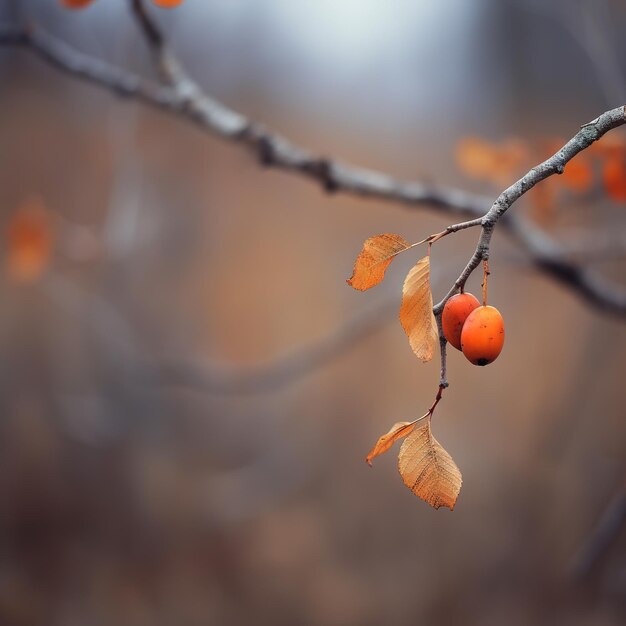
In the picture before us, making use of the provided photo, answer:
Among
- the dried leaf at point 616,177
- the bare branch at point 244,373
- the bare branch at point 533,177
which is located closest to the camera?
the bare branch at point 533,177

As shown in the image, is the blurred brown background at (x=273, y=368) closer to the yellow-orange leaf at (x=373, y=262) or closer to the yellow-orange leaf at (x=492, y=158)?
the yellow-orange leaf at (x=492, y=158)

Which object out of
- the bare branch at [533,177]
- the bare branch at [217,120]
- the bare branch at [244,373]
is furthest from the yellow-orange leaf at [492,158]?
the bare branch at [244,373]

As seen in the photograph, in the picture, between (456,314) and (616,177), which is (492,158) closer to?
(616,177)

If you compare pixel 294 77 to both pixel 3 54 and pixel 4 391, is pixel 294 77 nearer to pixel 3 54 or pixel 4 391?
pixel 3 54

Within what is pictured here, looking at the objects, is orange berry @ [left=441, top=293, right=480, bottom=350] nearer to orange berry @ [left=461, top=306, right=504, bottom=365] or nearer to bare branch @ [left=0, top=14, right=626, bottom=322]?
orange berry @ [left=461, top=306, right=504, bottom=365]

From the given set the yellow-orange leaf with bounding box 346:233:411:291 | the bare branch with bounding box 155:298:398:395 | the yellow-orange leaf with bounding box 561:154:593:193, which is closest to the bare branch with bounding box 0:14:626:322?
the yellow-orange leaf with bounding box 561:154:593:193

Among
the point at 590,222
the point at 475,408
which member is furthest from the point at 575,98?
the point at 475,408
